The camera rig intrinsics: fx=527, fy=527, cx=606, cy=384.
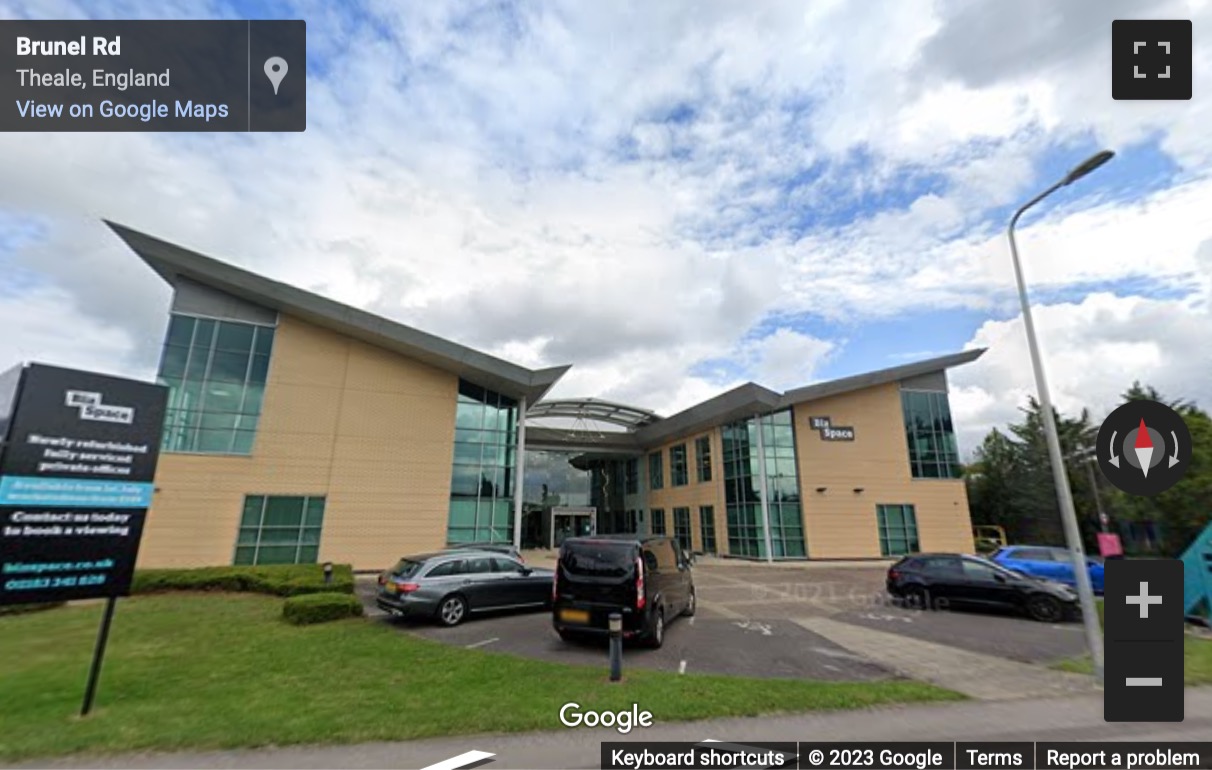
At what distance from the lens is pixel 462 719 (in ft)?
16.7

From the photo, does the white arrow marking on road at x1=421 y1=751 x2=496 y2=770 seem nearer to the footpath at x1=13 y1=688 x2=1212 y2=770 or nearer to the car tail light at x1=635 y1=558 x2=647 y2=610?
the footpath at x1=13 y1=688 x2=1212 y2=770

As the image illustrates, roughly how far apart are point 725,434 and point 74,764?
2643 centimetres

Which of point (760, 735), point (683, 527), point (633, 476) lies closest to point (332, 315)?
point (760, 735)

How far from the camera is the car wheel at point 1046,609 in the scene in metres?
11.4

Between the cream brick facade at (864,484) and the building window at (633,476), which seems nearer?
the cream brick facade at (864,484)

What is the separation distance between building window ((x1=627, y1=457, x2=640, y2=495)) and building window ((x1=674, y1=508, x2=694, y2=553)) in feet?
18.8

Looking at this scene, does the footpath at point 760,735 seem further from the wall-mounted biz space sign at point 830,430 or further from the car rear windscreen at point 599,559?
the wall-mounted biz space sign at point 830,430

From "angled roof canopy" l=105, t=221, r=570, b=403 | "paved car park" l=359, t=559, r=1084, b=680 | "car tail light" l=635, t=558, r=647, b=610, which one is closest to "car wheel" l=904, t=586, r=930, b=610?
"paved car park" l=359, t=559, r=1084, b=680

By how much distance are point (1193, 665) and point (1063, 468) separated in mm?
3184

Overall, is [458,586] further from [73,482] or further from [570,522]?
[570,522]

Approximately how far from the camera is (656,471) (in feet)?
118

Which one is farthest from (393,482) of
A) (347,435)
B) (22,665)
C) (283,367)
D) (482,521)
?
(22,665)

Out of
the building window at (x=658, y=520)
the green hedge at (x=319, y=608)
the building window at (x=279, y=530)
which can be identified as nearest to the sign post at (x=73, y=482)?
the green hedge at (x=319, y=608)

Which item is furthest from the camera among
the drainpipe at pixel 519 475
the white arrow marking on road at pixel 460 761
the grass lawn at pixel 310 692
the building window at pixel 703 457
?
the building window at pixel 703 457
